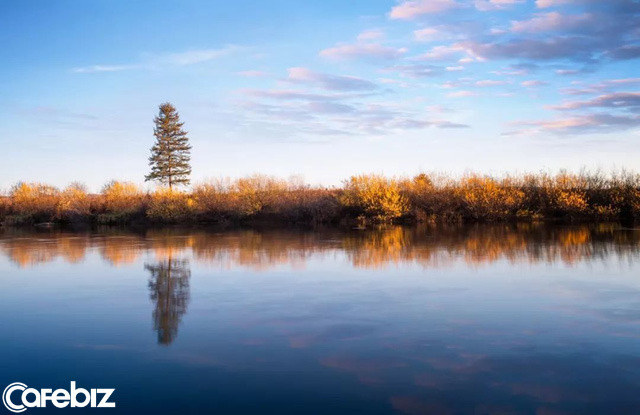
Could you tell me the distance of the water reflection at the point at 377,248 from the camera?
16500 millimetres

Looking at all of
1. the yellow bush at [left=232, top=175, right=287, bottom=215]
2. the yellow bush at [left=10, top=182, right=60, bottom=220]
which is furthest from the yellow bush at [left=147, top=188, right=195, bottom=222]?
the yellow bush at [left=10, top=182, right=60, bottom=220]

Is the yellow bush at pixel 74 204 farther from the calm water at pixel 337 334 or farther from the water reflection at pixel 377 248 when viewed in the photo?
the calm water at pixel 337 334

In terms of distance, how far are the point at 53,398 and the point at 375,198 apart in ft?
99.3

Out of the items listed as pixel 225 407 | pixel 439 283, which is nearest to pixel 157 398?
pixel 225 407

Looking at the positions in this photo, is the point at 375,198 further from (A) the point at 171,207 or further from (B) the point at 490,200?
(A) the point at 171,207

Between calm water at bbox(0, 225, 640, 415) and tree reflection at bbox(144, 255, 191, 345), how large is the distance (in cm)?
5

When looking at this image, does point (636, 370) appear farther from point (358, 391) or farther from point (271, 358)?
point (271, 358)

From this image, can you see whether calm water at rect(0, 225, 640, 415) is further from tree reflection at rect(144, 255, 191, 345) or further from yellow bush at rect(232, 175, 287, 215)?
yellow bush at rect(232, 175, 287, 215)

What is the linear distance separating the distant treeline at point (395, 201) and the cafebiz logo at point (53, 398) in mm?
29637

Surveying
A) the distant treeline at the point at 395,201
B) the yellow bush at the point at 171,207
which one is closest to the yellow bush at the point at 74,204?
the distant treeline at the point at 395,201

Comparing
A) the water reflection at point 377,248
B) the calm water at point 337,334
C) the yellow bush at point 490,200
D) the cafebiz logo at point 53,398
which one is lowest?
the cafebiz logo at point 53,398

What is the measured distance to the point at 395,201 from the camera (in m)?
35.3

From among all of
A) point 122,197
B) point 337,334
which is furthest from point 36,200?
point 337,334

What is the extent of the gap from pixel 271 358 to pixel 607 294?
729cm
